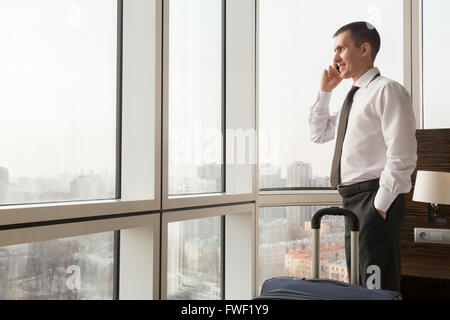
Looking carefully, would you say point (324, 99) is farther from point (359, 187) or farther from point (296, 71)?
point (359, 187)

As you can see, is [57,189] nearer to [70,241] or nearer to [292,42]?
[70,241]

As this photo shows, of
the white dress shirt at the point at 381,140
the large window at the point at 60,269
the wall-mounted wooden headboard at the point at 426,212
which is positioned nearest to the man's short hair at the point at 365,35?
the white dress shirt at the point at 381,140

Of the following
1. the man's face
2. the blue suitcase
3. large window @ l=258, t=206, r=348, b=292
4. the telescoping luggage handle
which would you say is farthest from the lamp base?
the blue suitcase

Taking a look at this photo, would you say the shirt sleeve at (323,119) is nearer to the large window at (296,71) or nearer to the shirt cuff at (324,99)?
the shirt cuff at (324,99)

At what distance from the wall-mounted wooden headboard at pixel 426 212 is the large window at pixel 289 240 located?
0.46 m

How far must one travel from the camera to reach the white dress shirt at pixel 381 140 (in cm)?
205

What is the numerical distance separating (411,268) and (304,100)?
1.33 m

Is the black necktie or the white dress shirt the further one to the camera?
the black necktie

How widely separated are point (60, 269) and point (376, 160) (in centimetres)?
161

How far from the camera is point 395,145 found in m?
2.04

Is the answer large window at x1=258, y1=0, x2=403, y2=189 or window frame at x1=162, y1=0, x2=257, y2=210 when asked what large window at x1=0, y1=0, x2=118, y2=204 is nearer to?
window frame at x1=162, y1=0, x2=257, y2=210

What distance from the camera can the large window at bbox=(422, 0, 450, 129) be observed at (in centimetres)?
294

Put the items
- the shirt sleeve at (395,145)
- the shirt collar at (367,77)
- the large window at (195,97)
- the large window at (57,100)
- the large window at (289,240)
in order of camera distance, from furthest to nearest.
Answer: the large window at (289,240) < the large window at (195,97) < the shirt collar at (367,77) < the shirt sleeve at (395,145) < the large window at (57,100)

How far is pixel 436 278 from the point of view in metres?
2.41
